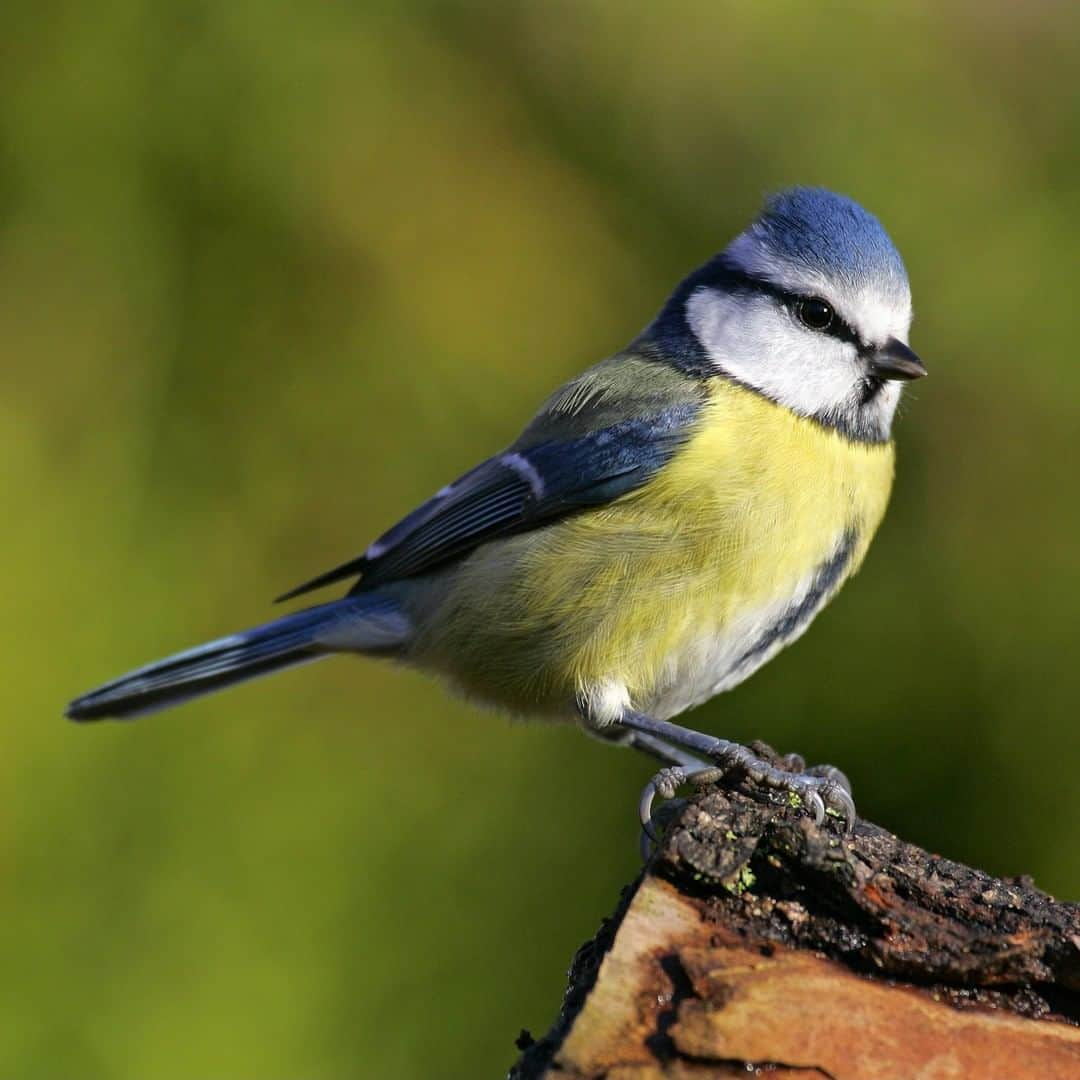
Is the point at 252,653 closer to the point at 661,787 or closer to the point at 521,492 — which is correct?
the point at 521,492

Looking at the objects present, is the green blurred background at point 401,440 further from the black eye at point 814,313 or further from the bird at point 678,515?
the black eye at point 814,313

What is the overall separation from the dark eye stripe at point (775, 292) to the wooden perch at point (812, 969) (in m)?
0.91

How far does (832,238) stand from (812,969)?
1.20 meters

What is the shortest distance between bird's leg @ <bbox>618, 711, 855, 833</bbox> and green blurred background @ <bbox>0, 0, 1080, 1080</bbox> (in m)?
0.45

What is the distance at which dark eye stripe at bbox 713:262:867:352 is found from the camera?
1963mm

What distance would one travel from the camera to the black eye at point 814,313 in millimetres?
1974

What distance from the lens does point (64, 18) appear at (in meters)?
2.37

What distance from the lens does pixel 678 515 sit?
1865mm

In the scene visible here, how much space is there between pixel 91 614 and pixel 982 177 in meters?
1.80

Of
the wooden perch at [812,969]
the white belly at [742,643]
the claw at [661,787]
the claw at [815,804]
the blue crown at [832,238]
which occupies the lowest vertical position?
the wooden perch at [812,969]

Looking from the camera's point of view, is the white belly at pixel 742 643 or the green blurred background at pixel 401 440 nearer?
the white belly at pixel 742 643

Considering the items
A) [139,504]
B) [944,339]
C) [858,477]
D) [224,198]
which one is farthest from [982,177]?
[139,504]

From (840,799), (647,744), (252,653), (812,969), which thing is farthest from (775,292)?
(812,969)

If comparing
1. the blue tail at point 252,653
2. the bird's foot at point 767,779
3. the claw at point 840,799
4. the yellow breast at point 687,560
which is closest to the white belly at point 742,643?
the yellow breast at point 687,560
